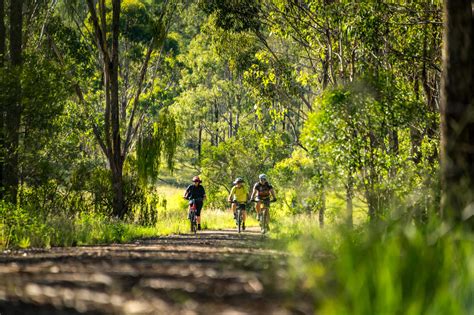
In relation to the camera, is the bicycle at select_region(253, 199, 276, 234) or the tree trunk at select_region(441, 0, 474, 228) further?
the bicycle at select_region(253, 199, 276, 234)

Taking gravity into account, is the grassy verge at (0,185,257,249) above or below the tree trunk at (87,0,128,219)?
below

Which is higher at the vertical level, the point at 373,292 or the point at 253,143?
the point at 253,143

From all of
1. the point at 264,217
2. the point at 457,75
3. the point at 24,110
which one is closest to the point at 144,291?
the point at 457,75

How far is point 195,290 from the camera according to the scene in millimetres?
4371

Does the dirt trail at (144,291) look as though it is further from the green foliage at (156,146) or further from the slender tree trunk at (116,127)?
the green foliage at (156,146)

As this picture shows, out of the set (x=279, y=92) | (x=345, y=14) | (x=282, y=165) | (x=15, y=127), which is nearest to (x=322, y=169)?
(x=345, y=14)

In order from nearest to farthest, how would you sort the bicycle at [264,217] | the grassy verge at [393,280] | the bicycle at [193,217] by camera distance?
the grassy verge at [393,280]
the bicycle at [264,217]
the bicycle at [193,217]

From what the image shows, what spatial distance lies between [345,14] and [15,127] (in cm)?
895

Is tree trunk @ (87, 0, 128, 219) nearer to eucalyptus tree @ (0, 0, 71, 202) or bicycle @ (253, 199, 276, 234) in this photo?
eucalyptus tree @ (0, 0, 71, 202)

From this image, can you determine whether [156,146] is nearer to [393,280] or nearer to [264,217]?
[264,217]

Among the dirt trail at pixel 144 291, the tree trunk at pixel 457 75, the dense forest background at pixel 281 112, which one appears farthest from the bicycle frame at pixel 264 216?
the dirt trail at pixel 144 291

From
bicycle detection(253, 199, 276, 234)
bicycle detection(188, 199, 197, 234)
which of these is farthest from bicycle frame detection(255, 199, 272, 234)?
bicycle detection(188, 199, 197, 234)

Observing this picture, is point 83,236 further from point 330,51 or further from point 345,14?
point 330,51

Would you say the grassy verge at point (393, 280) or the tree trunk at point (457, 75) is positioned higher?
the tree trunk at point (457, 75)
